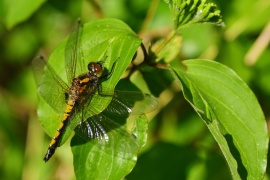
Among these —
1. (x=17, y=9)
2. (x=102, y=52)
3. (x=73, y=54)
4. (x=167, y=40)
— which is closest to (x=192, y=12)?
(x=167, y=40)

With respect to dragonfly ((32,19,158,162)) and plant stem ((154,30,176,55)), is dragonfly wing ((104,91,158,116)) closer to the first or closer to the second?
dragonfly ((32,19,158,162))

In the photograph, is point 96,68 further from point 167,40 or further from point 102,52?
point 167,40

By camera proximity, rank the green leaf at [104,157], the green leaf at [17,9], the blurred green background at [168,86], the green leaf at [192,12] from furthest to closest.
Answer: the blurred green background at [168,86]
the green leaf at [17,9]
the green leaf at [104,157]
the green leaf at [192,12]

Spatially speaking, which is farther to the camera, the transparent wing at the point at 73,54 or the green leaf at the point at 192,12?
the transparent wing at the point at 73,54

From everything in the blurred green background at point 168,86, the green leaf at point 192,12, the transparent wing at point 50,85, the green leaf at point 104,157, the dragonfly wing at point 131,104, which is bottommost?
the blurred green background at point 168,86

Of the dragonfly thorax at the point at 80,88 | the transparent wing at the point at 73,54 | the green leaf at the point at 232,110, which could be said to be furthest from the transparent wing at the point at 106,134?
the green leaf at the point at 232,110

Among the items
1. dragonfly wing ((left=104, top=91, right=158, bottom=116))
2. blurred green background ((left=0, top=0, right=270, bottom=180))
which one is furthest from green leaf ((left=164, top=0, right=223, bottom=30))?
blurred green background ((left=0, top=0, right=270, bottom=180))

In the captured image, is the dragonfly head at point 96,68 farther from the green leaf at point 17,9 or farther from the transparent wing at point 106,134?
the green leaf at point 17,9
